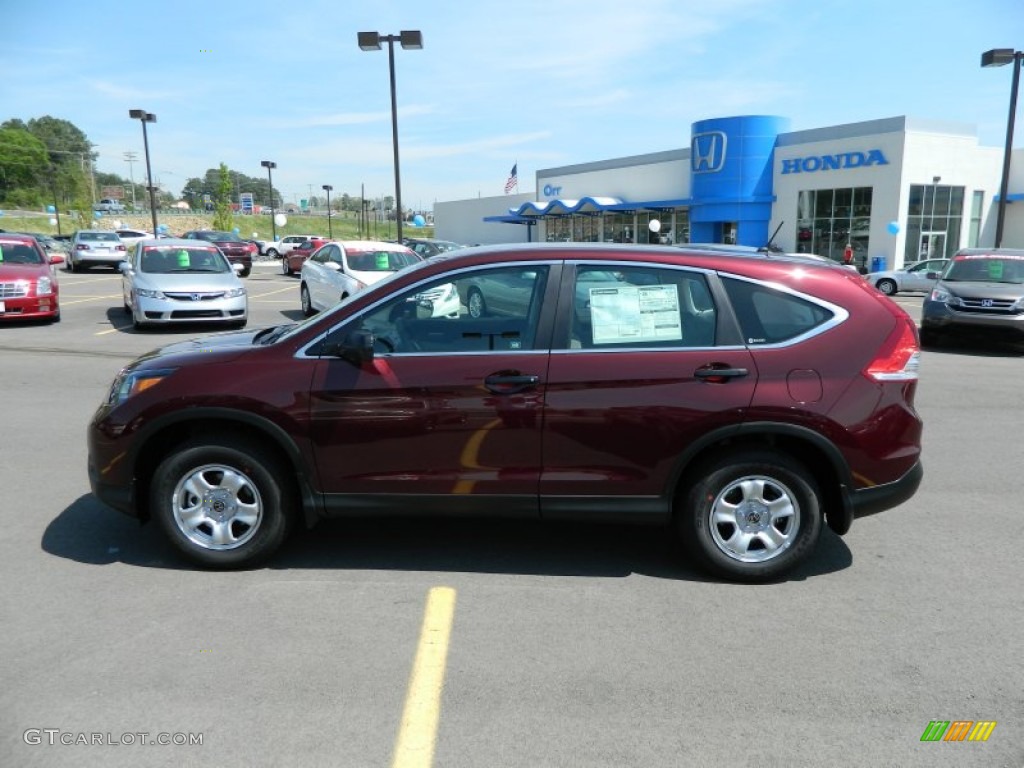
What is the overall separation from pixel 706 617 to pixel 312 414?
214 centimetres

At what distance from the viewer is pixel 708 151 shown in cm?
3838

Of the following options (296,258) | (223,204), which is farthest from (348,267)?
(223,204)

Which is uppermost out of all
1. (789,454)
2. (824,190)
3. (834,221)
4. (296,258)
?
(824,190)

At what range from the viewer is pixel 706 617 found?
367 cm

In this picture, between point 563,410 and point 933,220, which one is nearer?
point 563,410

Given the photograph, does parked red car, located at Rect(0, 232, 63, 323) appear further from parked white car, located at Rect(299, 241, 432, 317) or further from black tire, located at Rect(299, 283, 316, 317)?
parked white car, located at Rect(299, 241, 432, 317)

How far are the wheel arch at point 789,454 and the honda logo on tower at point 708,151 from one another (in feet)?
120

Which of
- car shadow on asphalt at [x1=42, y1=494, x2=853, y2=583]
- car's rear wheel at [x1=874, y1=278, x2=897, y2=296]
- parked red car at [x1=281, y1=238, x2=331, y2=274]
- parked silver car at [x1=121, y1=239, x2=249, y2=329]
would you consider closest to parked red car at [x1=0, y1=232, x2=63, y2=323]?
parked silver car at [x1=121, y1=239, x2=249, y2=329]

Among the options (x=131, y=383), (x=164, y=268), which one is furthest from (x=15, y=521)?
(x=164, y=268)

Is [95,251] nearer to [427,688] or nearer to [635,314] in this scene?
[635,314]

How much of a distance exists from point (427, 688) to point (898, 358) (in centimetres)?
276

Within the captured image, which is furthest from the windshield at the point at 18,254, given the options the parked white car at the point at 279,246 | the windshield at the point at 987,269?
the parked white car at the point at 279,246

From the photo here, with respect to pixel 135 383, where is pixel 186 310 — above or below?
below

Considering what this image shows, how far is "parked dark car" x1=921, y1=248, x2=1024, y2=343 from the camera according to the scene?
12.3 meters
